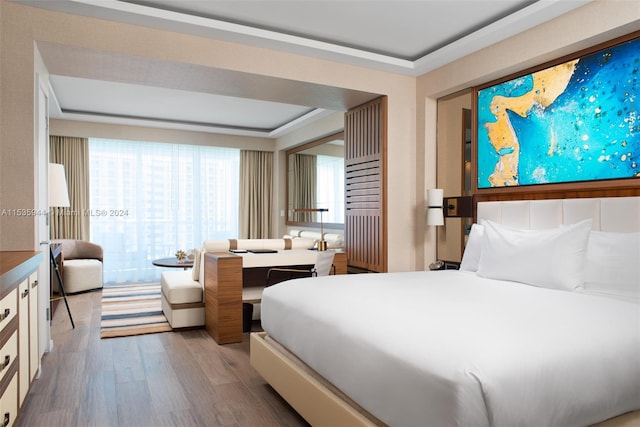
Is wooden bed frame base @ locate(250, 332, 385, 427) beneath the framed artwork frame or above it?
beneath

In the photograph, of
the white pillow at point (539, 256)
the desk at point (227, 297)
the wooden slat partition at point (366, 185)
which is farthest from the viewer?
the wooden slat partition at point (366, 185)

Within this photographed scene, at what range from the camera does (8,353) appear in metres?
1.96

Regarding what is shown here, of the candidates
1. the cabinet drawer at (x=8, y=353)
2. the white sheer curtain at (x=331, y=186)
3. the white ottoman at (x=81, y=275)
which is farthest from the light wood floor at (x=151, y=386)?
the white sheer curtain at (x=331, y=186)

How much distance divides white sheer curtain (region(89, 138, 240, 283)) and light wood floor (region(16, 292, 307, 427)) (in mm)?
3541

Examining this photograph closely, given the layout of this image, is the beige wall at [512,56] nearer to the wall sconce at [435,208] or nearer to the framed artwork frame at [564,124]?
the framed artwork frame at [564,124]

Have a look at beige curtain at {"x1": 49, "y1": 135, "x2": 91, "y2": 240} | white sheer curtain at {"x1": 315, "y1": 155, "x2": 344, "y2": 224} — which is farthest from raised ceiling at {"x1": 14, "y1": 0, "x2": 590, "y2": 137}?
beige curtain at {"x1": 49, "y1": 135, "x2": 91, "y2": 240}

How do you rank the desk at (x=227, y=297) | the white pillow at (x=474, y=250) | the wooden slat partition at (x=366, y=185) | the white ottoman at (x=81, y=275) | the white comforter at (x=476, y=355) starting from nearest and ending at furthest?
the white comforter at (x=476, y=355), the white pillow at (x=474, y=250), the desk at (x=227, y=297), the wooden slat partition at (x=366, y=185), the white ottoman at (x=81, y=275)

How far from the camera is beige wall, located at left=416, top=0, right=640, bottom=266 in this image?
9.35 feet

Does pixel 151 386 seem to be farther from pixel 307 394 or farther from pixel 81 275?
pixel 81 275

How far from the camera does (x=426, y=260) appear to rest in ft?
14.9

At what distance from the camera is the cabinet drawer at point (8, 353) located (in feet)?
6.05

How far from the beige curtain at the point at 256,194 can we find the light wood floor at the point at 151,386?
175 inches

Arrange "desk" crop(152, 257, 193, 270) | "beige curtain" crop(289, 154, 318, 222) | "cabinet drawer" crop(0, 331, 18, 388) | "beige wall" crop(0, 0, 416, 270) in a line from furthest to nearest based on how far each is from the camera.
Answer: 1. "beige curtain" crop(289, 154, 318, 222)
2. "desk" crop(152, 257, 193, 270)
3. "beige wall" crop(0, 0, 416, 270)
4. "cabinet drawer" crop(0, 331, 18, 388)

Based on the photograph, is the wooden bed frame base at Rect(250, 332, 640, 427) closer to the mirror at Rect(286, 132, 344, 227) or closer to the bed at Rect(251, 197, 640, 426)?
the bed at Rect(251, 197, 640, 426)
